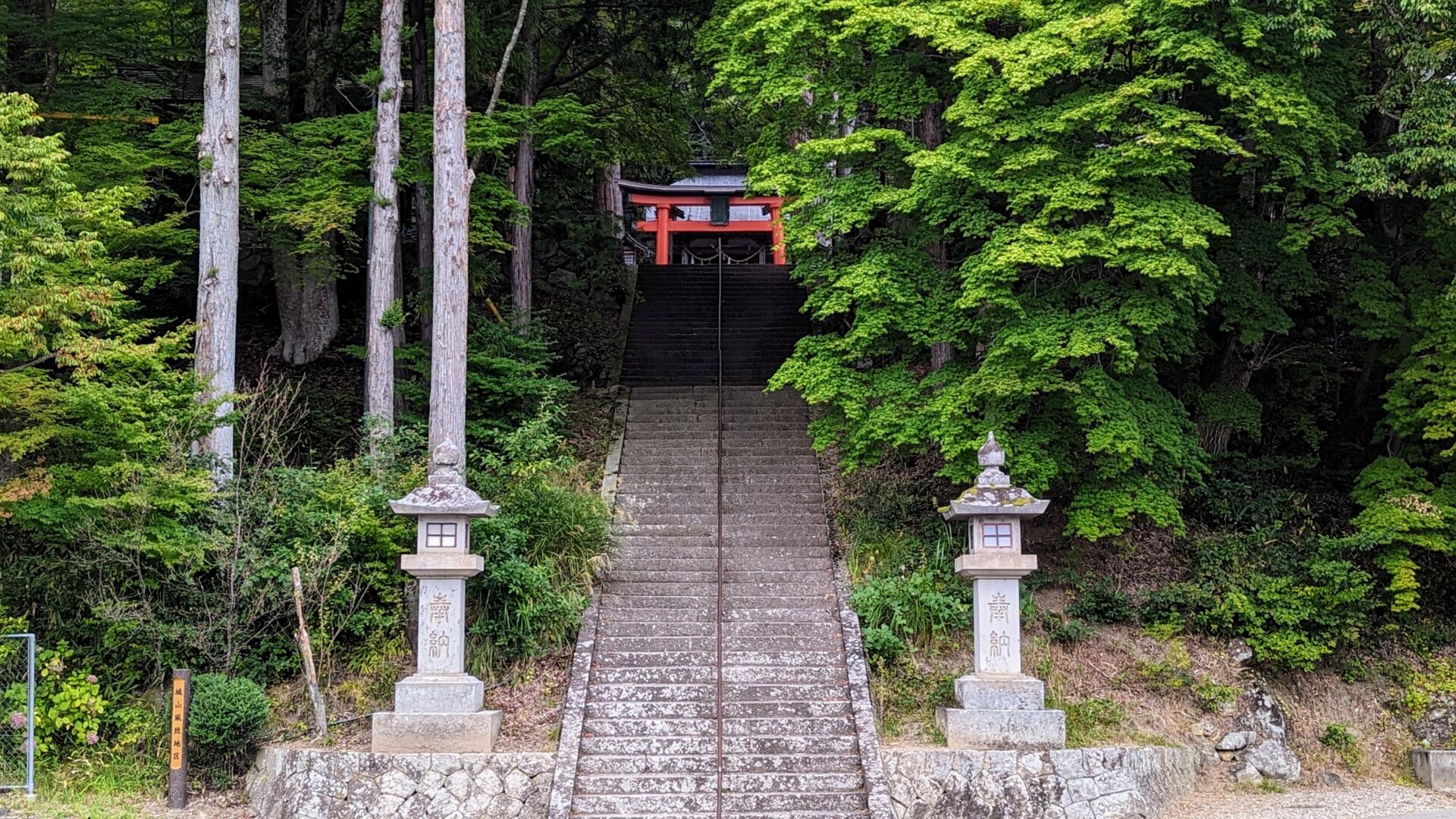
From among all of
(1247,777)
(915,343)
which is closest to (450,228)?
(915,343)

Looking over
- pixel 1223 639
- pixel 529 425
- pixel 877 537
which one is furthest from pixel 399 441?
pixel 1223 639

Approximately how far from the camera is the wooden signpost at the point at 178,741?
32.0 ft

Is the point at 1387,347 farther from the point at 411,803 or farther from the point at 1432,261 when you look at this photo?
the point at 411,803

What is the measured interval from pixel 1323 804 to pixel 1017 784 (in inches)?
121

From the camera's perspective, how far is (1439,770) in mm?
11219

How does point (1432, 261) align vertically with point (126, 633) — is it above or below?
above

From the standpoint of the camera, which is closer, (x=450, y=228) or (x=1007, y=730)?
(x=1007, y=730)

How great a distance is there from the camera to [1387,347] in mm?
13711

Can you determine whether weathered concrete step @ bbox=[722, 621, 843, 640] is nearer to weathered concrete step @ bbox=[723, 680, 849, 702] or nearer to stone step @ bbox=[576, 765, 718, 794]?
weathered concrete step @ bbox=[723, 680, 849, 702]

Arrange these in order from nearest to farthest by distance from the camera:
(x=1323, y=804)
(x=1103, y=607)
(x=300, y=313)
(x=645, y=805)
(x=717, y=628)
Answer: (x=645, y=805), (x=1323, y=804), (x=717, y=628), (x=1103, y=607), (x=300, y=313)

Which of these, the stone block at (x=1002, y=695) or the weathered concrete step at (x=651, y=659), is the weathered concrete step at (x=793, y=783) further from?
the weathered concrete step at (x=651, y=659)

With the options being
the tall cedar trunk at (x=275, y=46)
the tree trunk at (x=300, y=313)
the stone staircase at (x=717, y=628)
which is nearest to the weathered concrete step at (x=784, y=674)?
the stone staircase at (x=717, y=628)

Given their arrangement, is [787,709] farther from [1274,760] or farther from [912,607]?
[1274,760]

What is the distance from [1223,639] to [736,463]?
6.18 metres
